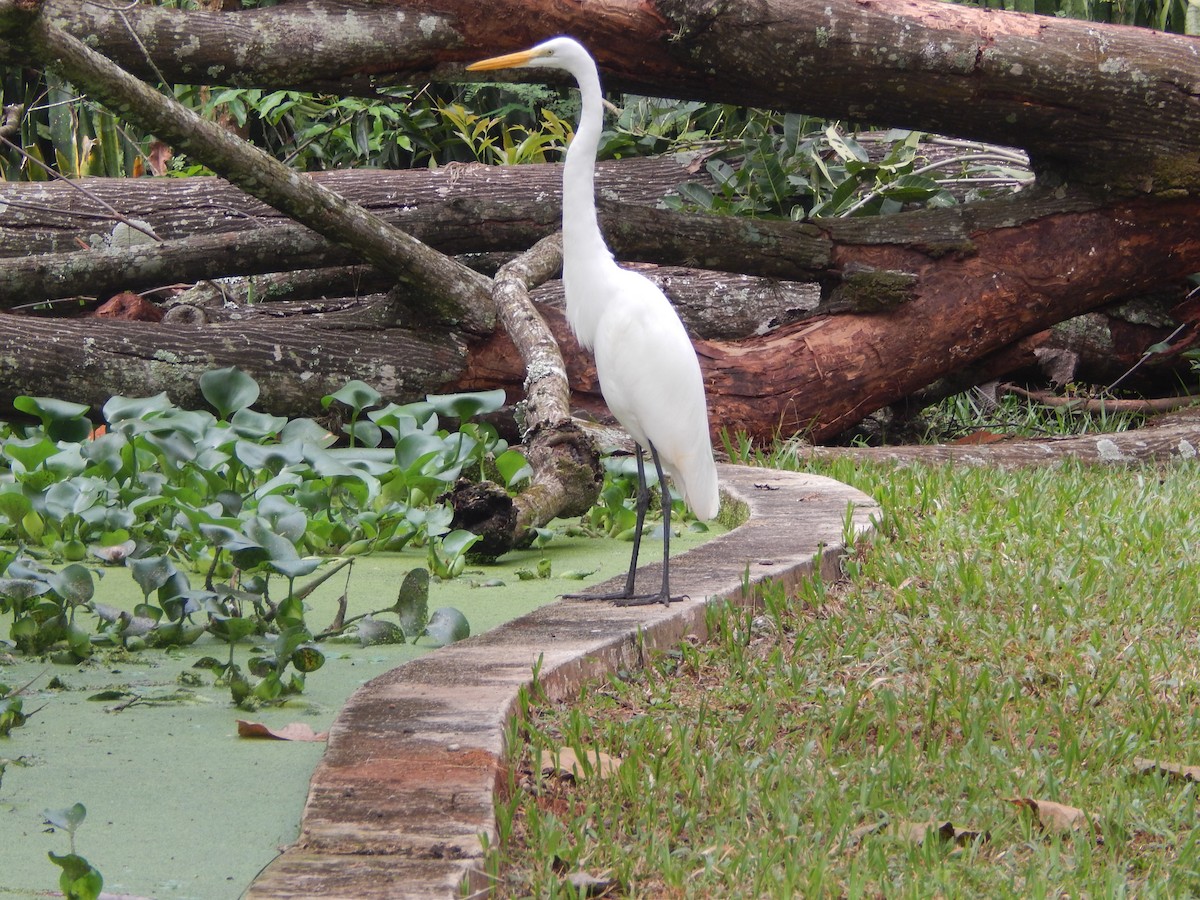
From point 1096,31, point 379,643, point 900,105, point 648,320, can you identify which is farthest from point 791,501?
point 1096,31

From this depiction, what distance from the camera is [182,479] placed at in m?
3.79

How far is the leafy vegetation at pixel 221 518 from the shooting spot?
8.39 feet

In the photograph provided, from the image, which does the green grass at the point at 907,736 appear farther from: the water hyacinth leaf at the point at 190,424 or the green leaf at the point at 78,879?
the water hyacinth leaf at the point at 190,424

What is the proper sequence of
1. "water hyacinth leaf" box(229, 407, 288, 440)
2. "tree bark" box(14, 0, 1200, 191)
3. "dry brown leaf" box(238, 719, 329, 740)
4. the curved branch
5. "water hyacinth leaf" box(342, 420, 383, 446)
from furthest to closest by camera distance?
"tree bark" box(14, 0, 1200, 191) < "water hyacinth leaf" box(342, 420, 383, 446) < "water hyacinth leaf" box(229, 407, 288, 440) < the curved branch < "dry brown leaf" box(238, 719, 329, 740)

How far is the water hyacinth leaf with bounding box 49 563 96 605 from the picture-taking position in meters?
2.54

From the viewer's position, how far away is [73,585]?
2.55 m

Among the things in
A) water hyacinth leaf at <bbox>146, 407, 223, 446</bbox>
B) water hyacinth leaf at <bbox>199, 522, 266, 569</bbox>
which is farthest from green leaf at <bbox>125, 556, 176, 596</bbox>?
water hyacinth leaf at <bbox>146, 407, 223, 446</bbox>

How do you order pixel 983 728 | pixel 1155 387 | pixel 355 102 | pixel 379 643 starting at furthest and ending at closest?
pixel 355 102 < pixel 1155 387 < pixel 379 643 < pixel 983 728

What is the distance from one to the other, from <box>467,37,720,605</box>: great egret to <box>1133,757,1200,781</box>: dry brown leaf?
1.56 meters

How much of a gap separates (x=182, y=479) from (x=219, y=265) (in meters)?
1.77

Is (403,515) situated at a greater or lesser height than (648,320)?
lesser

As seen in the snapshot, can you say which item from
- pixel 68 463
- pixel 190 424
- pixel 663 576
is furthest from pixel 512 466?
pixel 68 463

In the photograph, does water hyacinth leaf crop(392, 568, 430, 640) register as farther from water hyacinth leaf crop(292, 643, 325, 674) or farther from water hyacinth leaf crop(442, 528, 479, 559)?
water hyacinth leaf crop(442, 528, 479, 559)

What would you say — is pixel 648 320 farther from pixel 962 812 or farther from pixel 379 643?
pixel 962 812
